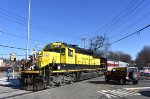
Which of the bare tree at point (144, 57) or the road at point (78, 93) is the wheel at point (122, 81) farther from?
the bare tree at point (144, 57)

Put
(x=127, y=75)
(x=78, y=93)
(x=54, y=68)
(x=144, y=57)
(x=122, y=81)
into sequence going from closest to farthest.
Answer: (x=78, y=93)
(x=54, y=68)
(x=127, y=75)
(x=122, y=81)
(x=144, y=57)

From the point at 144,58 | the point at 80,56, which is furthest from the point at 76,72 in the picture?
the point at 144,58

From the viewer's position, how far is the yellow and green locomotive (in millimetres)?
23766

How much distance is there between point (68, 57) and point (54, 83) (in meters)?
3.69

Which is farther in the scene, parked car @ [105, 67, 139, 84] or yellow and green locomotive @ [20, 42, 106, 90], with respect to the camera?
parked car @ [105, 67, 139, 84]

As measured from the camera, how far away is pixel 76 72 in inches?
1262

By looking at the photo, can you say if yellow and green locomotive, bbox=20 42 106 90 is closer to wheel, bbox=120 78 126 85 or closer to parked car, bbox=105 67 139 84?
parked car, bbox=105 67 139 84

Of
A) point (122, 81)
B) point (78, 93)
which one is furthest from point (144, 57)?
point (78, 93)

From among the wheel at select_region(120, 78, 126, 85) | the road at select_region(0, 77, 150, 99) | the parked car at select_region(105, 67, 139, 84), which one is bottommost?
the road at select_region(0, 77, 150, 99)

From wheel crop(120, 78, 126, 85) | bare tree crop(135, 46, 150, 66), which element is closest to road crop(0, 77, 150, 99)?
wheel crop(120, 78, 126, 85)

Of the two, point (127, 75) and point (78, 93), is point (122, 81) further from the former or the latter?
point (78, 93)

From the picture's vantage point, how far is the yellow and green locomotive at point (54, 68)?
2377cm

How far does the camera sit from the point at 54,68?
25797 mm

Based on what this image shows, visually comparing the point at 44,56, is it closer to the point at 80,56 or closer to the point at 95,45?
the point at 80,56
